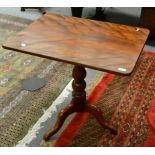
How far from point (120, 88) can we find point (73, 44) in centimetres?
92

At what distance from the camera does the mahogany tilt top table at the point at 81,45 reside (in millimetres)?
1487

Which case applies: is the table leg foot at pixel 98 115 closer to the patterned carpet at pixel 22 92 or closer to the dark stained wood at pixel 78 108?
the dark stained wood at pixel 78 108

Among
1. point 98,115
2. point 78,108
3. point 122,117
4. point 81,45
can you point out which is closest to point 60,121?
point 78,108

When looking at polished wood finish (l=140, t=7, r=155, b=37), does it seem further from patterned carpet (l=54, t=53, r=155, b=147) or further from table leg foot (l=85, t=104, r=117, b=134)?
table leg foot (l=85, t=104, r=117, b=134)

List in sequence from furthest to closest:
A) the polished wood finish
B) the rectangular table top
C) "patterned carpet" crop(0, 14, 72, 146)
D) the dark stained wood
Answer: the polished wood finish
"patterned carpet" crop(0, 14, 72, 146)
the dark stained wood
the rectangular table top

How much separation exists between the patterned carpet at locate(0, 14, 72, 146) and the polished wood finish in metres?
1.00

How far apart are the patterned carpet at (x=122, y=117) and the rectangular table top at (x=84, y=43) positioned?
2.21 feet

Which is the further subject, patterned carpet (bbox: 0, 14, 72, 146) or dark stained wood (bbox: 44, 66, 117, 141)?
patterned carpet (bbox: 0, 14, 72, 146)

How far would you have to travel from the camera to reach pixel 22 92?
2.34 meters

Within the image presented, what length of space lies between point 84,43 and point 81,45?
28 mm

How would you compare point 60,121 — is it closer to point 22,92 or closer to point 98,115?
point 98,115

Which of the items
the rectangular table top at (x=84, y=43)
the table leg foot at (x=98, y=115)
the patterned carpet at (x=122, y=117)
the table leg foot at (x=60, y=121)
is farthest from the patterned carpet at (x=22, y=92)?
the rectangular table top at (x=84, y=43)

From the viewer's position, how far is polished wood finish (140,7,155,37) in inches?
116

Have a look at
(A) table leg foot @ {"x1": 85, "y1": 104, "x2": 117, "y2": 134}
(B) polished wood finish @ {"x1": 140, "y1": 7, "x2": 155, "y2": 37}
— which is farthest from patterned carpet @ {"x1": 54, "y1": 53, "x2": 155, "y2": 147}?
(B) polished wood finish @ {"x1": 140, "y1": 7, "x2": 155, "y2": 37}
